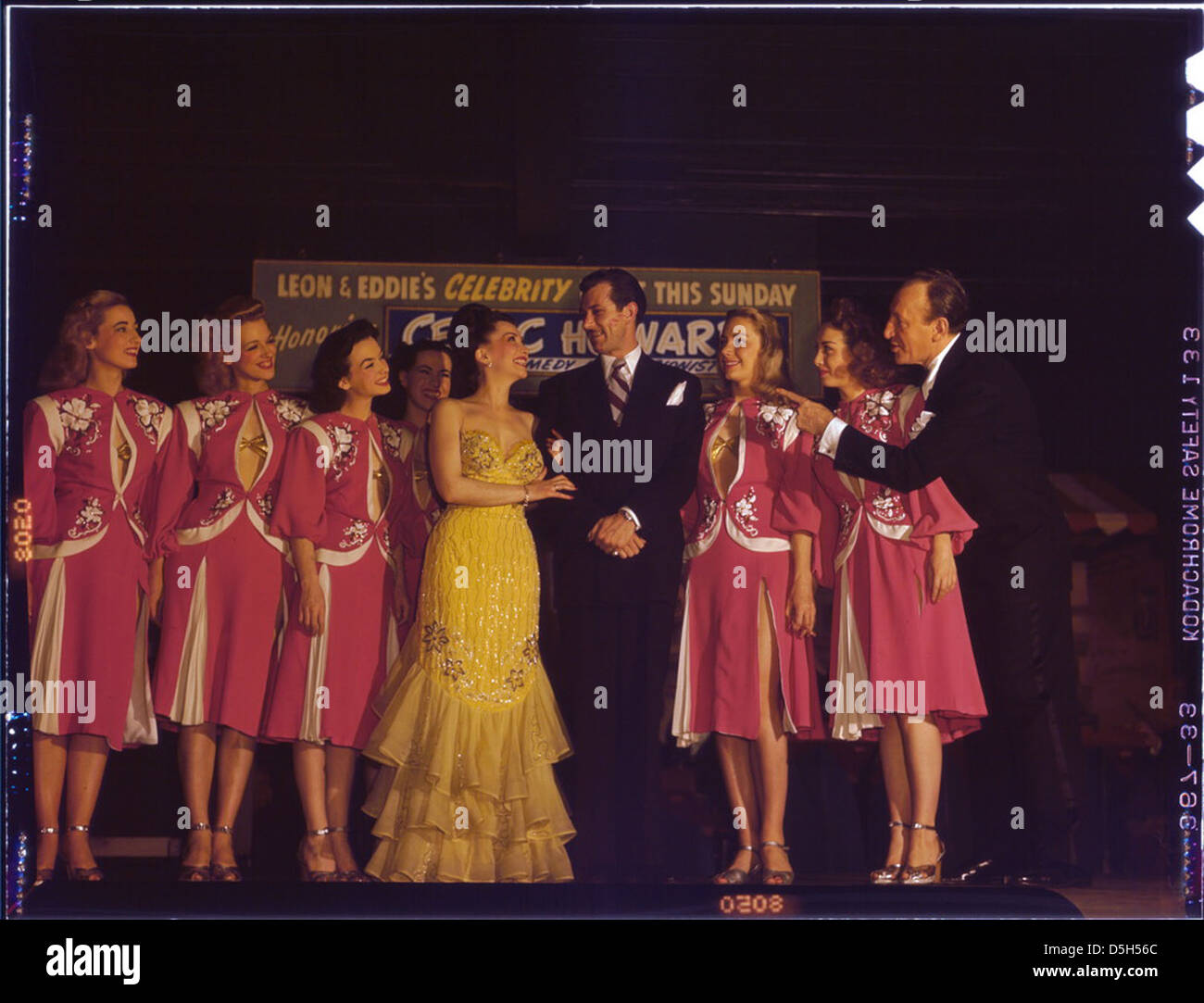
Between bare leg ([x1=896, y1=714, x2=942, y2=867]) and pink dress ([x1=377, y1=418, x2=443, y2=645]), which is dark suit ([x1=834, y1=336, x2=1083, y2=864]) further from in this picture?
pink dress ([x1=377, y1=418, x2=443, y2=645])

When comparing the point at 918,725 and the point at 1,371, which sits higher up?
the point at 1,371

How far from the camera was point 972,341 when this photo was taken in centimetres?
633

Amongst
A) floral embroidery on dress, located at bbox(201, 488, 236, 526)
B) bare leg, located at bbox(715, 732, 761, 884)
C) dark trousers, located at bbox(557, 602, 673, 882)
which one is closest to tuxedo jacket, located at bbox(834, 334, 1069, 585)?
dark trousers, located at bbox(557, 602, 673, 882)

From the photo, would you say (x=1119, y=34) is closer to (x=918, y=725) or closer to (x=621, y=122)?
(x=621, y=122)

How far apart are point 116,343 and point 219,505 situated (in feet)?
2.35

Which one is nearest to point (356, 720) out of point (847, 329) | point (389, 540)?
point (389, 540)

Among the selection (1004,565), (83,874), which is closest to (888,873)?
(1004,565)

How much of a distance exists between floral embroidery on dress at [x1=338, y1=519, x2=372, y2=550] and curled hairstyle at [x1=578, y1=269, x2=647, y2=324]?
1160 mm

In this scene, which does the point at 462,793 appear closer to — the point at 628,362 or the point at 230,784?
the point at 230,784

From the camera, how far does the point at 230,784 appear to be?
6.07 metres

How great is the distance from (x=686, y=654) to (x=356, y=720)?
3.84 feet

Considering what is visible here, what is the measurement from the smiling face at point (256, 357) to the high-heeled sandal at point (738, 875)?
93.5 inches

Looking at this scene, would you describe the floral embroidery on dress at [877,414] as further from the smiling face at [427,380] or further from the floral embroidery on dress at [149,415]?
the floral embroidery on dress at [149,415]

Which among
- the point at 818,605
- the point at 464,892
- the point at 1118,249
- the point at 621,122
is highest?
the point at 621,122
